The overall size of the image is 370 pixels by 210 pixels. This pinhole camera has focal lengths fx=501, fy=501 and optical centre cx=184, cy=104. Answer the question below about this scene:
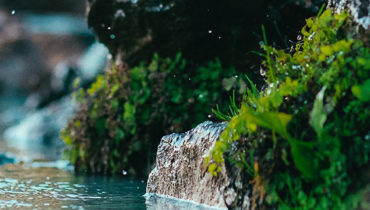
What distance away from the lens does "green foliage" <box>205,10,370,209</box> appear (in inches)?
97.4

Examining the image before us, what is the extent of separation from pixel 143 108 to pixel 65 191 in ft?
4.74

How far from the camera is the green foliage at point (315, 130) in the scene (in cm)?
247

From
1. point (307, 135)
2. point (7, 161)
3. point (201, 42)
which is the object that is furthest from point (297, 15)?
point (7, 161)

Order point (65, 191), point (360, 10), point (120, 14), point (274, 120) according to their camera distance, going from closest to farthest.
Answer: point (274, 120), point (360, 10), point (65, 191), point (120, 14)

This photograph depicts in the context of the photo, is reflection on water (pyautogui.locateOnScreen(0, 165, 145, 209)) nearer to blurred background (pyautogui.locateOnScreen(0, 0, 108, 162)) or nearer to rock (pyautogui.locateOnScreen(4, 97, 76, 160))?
rock (pyautogui.locateOnScreen(4, 97, 76, 160))

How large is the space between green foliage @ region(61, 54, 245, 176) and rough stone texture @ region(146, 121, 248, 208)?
1126 millimetres

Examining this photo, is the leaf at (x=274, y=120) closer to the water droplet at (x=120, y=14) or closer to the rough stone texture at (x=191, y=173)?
the rough stone texture at (x=191, y=173)

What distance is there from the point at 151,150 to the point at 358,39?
297cm

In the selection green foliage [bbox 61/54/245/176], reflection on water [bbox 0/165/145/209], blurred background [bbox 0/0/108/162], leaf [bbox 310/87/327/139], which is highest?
blurred background [bbox 0/0/108/162]

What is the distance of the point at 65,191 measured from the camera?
4242mm

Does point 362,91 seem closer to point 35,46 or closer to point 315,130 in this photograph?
point 315,130

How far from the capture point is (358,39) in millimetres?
2830

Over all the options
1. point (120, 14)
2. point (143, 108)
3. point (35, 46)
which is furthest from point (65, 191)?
point (35, 46)

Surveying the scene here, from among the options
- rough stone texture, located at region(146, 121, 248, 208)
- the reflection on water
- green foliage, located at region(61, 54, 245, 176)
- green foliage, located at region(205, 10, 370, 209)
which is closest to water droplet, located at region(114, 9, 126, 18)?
green foliage, located at region(61, 54, 245, 176)
